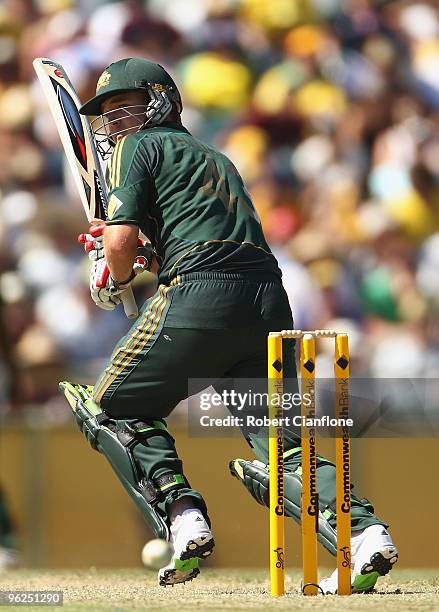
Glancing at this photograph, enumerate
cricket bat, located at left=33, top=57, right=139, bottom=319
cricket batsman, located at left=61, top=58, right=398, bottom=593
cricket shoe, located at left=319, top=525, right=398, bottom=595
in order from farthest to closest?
1. cricket bat, located at left=33, top=57, right=139, bottom=319
2. cricket batsman, located at left=61, top=58, right=398, bottom=593
3. cricket shoe, located at left=319, top=525, right=398, bottom=595

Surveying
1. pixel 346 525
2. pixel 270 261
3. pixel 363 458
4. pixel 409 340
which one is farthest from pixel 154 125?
pixel 409 340

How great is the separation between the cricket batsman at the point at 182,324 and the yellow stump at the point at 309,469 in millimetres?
172

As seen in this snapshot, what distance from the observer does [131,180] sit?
3.70 m

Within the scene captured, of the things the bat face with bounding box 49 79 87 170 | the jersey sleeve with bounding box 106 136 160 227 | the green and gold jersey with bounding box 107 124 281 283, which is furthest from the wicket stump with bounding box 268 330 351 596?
the bat face with bounding box 49 79 87 170

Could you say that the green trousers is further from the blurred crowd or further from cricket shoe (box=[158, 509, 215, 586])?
the blurred crowd

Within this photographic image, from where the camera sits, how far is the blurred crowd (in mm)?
7062

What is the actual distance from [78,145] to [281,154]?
346 centimetres

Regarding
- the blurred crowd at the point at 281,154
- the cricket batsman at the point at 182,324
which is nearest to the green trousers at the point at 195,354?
the cricket batsman at the point at 182,324

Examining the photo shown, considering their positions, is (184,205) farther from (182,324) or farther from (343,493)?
(343,493)

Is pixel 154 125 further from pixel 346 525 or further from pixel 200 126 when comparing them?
pixel 200 126

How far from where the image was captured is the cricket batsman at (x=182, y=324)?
3.64m

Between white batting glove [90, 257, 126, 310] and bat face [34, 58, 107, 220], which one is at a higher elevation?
bat face [34, 58, 107, 220]

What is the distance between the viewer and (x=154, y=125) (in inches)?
156

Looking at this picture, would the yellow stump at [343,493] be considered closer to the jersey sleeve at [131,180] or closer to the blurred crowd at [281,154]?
the jersey sleeve at [131,180]
